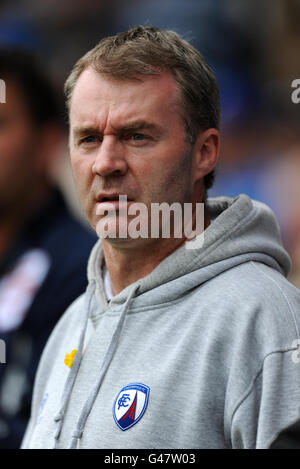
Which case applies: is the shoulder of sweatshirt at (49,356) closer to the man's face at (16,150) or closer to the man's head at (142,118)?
the man's head at (142,118)

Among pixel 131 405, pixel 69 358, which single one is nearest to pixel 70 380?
pixel 69 358

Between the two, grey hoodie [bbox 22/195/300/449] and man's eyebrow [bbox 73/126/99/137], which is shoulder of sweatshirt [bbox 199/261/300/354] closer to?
grey hoodie [bbox 22/195/300/449]

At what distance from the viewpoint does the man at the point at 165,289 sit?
1548 millimetres

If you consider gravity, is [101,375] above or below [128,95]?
below

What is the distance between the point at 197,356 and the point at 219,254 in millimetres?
255

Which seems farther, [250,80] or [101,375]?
[250,80]

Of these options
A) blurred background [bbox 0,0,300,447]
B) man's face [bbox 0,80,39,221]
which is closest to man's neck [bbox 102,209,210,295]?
man's face [bbox 0,80,39,221]

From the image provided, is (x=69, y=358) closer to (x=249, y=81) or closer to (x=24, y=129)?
(x=24, y=129)

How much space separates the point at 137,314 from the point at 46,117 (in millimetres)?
1553

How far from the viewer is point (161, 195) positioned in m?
1.79

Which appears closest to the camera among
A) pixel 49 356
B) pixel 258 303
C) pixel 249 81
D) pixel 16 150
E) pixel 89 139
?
pixel 258 303

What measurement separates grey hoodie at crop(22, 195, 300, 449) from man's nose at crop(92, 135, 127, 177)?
0.80ft

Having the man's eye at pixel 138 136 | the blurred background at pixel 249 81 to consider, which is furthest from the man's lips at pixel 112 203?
the blurred background at pixel 249 81

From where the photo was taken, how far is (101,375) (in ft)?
5.69
